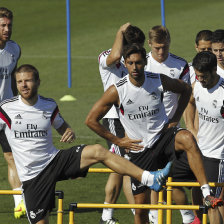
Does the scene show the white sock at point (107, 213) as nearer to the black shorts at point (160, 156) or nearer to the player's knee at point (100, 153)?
the black shorts at point (160, 156)

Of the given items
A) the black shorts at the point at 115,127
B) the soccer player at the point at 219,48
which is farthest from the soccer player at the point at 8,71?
the soccer player at the point at 219,48

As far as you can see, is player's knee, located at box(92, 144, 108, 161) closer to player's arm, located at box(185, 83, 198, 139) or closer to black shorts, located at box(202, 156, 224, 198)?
black shorts, located at box(202, 156, 224, 198)

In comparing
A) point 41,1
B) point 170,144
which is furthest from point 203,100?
point 41,1

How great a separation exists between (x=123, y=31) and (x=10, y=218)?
3.21 metres

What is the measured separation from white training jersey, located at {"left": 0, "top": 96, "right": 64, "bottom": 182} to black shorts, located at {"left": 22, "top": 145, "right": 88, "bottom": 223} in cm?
8

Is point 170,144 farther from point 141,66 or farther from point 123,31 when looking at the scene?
point 123,31

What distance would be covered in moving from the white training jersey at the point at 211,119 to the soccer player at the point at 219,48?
67 centimetres

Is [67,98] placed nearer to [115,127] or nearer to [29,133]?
[115,127]

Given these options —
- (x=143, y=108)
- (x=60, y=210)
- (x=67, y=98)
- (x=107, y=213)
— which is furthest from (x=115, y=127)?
(x=67, y=98)

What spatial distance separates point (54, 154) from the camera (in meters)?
9.88

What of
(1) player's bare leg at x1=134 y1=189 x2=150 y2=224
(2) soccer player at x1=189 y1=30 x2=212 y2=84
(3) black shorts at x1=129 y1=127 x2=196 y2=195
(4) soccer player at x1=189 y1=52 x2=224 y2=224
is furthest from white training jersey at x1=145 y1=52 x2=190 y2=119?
(1) player's bare leg at x1=134 y1=189 x2=150 y2=224

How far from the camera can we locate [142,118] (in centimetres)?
1009

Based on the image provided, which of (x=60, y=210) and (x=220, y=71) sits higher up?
(x=220, y=71)

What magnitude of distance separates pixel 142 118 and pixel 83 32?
2420 cm
